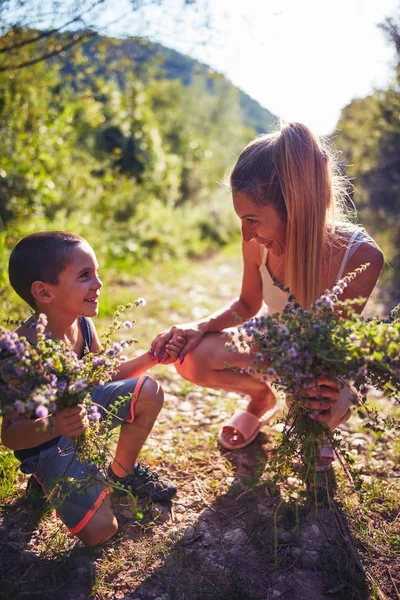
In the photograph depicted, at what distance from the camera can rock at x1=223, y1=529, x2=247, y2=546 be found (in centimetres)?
245

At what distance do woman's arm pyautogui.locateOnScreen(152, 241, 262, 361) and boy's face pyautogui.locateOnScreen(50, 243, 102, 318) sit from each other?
52 cm

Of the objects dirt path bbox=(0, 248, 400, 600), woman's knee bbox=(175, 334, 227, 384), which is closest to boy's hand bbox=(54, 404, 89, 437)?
dirt path bbox=(0, 248, 400, 600)

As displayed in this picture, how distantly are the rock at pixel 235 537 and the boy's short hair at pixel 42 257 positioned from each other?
4.99 ft

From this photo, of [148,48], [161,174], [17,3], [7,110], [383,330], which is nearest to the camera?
[383,330]

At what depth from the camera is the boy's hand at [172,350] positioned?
2.90 meters

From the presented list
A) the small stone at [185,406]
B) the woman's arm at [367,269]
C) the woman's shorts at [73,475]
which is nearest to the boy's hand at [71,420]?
the woman's shorts at [73,475]

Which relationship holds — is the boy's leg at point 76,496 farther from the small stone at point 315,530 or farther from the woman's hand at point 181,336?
the small stone at point 315,530

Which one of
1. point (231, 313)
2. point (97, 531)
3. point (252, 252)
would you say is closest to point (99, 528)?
point (97, 531)

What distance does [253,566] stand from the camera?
7.52 ft

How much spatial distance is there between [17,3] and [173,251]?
18.5 feet

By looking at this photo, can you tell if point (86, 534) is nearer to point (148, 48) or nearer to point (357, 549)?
point (357, 549)

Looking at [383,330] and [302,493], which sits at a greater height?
[383,330]

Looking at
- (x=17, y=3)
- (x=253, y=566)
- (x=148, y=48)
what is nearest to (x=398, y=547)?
(x=253, y=566)

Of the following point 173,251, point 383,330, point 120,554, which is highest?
point 383,330
